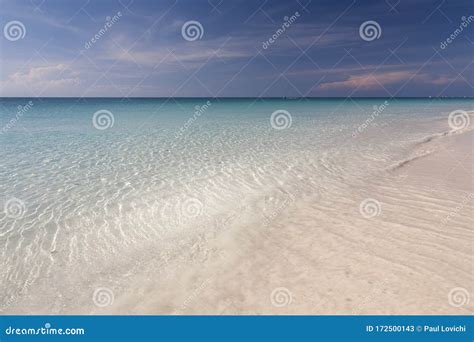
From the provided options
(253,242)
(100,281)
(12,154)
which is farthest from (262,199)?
(12,154)

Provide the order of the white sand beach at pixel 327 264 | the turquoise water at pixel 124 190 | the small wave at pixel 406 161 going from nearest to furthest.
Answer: the white sand beach at pixel 327 264, the turquoise water at pixel 124 190, the small wave at pixel 406 161

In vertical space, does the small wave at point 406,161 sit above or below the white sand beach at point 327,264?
above

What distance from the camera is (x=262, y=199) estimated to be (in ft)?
24.5

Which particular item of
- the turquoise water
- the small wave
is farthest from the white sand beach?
the small wave

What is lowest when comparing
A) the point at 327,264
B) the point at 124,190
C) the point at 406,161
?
the point at 327,264

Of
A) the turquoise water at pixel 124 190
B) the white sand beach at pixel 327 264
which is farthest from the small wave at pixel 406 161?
the white sand beach at pixel 327 264

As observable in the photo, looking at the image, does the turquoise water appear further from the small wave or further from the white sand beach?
the white sand beach

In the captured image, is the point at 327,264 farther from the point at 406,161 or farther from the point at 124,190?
the point at 406,161

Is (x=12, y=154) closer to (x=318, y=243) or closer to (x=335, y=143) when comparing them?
(x=318, y=243)

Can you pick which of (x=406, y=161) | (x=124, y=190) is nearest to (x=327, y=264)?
(x=124, y=190)

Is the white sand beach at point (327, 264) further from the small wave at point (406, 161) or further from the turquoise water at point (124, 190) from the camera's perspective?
the small wave at point (406, 161)

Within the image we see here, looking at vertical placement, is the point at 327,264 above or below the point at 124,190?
below

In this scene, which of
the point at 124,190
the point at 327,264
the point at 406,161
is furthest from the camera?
the point at 406,161

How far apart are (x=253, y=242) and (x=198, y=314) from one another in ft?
5.93
